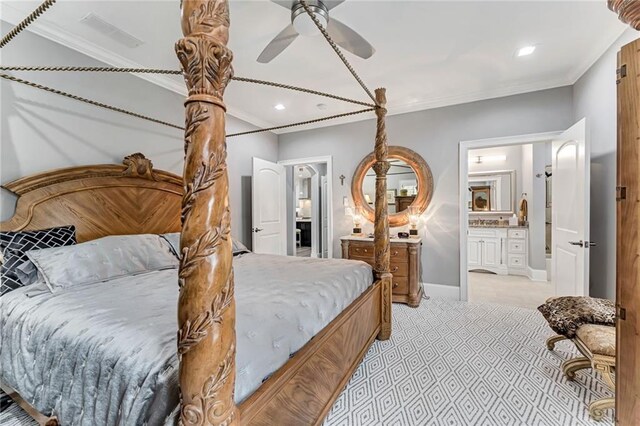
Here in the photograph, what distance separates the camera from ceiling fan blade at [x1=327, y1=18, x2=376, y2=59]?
190 centimetres

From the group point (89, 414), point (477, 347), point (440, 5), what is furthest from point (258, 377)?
point (440, 5)

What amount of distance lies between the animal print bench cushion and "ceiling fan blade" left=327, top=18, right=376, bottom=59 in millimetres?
2439

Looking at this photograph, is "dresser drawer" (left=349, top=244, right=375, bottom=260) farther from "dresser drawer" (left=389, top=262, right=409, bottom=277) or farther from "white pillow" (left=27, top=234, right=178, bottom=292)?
"white pillow" (left=27, top=234, right=178, bottom=292)

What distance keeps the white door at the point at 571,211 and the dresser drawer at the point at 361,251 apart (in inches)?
83.1

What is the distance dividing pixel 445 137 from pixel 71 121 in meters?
4.22

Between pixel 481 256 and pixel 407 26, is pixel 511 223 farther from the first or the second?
pixel 407 26

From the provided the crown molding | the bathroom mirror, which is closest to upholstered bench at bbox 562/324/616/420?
the crown molding

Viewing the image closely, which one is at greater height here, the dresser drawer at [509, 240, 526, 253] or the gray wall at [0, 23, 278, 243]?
the gray wall at [0, 23, 278, 243]

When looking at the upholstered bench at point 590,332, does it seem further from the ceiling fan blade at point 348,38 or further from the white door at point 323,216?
the white door at point 323,216

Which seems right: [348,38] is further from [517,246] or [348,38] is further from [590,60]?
[517,246]

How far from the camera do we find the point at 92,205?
2439 mm

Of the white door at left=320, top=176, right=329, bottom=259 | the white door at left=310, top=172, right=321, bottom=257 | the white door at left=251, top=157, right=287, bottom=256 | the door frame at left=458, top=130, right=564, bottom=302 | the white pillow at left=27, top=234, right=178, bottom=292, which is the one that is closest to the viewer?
the white pillow at left=27, top=234, right=178, bottom=292

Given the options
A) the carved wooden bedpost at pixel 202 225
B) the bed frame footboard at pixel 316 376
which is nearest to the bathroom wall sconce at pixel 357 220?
the bed frame footboard at pixel 316 376

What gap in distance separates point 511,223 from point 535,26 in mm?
3932
